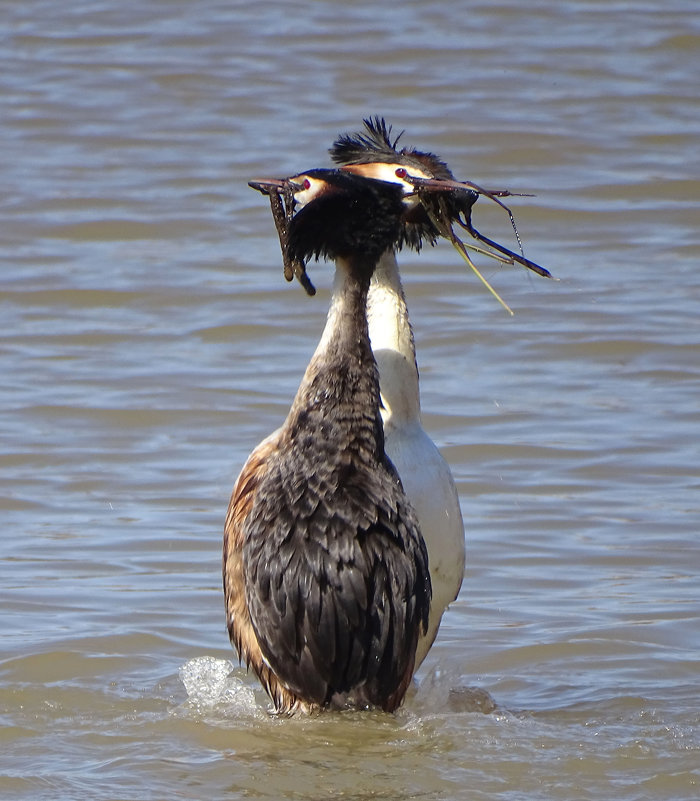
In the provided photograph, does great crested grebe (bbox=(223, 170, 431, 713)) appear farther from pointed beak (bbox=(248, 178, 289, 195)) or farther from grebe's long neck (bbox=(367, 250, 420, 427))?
grebe's long neck (bbox=(367, 250, 420, 427))

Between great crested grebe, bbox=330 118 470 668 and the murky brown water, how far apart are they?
428 millimetres

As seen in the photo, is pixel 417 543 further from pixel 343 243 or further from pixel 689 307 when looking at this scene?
pixel 689 307

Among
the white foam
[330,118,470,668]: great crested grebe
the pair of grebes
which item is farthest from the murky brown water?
[330,118,470,668]: great crested grebe

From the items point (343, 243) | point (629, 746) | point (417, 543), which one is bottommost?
point (629, 746)

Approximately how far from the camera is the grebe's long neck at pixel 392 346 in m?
5.40

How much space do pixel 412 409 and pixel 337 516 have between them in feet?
2.69

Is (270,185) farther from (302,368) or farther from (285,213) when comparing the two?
(302,368)

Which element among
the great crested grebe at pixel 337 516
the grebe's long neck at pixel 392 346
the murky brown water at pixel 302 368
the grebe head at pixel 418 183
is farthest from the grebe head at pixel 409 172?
the murky brown water at pixel 302 368

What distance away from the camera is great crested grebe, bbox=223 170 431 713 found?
472 cm

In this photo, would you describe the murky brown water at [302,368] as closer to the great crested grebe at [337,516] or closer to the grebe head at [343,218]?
the great crested grebe at [337,516]

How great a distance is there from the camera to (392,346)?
5.52 meters

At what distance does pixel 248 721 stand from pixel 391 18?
11747 mm

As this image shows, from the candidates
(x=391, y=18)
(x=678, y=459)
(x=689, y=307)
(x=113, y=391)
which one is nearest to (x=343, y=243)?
(x=678, y=459)

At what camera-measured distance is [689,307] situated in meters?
10.6
